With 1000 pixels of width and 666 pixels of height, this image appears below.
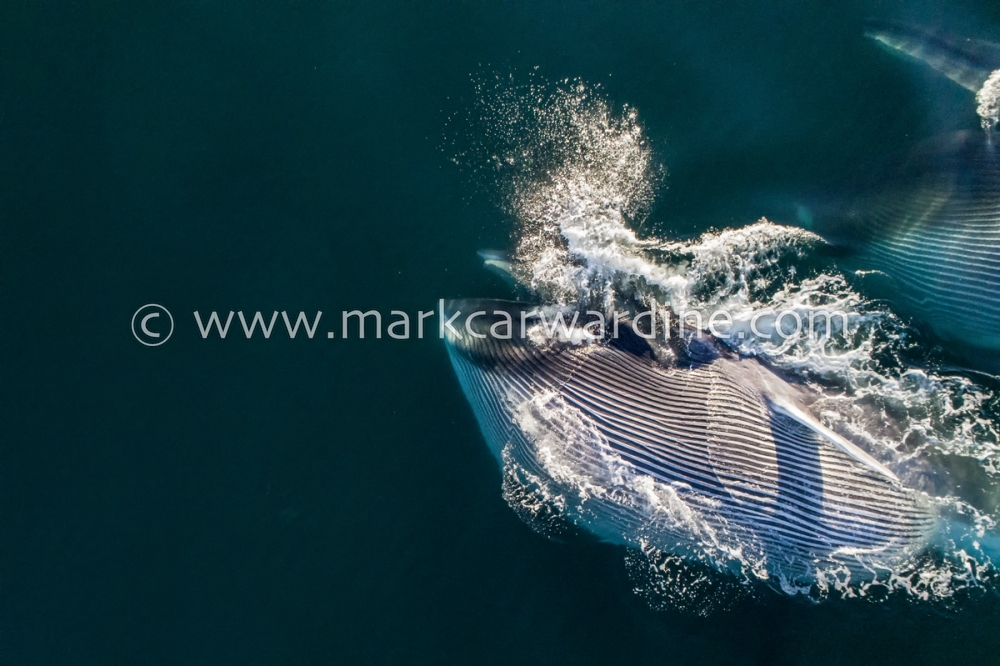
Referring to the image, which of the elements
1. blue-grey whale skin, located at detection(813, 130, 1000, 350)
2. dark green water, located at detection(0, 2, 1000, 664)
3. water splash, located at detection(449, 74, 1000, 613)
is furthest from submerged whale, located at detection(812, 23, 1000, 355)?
water splash, located at detection(449, 74, 1000, 613)

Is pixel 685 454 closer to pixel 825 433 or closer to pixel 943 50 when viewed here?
pixel 825 433

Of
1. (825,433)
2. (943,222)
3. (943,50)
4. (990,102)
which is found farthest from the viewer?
(943,50)

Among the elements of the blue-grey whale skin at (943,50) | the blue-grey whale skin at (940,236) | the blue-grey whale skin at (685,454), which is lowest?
the blue-grey whale skin at (685,454)

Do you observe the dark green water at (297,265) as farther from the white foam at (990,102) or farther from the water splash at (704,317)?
the water splash at (704,317)

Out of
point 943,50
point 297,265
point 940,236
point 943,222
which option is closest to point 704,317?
point 940,236

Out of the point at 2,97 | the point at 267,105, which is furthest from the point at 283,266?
the point at 2,97

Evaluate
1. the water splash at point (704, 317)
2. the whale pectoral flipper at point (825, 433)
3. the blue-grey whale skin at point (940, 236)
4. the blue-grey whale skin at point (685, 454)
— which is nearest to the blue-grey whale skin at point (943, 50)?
the blue-grey whale skin at point (940, 236)
